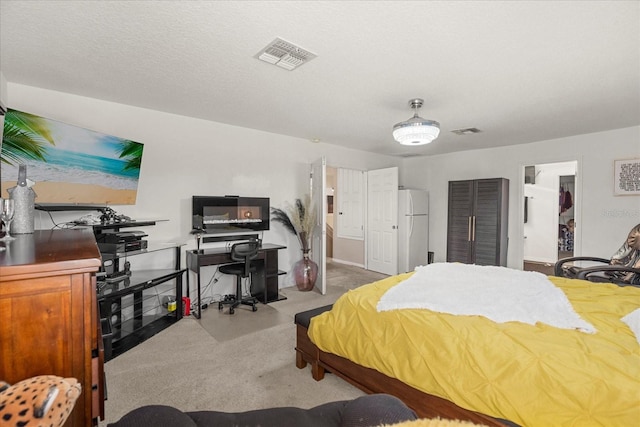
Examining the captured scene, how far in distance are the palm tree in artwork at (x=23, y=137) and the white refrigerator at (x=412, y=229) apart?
16.6 feet

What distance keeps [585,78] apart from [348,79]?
6.51 feet

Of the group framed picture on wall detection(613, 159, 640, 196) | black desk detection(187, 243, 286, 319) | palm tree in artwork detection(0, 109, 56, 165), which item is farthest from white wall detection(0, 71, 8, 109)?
framed picture on wall detection(613, 159, 640, 196)

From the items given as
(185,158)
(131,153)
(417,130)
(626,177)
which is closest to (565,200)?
(626,177)

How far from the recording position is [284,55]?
7.18 ft

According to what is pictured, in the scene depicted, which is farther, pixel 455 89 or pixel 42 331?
pixel 455 89

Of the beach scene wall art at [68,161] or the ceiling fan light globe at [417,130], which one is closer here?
the beach scene wall art at [68,161]

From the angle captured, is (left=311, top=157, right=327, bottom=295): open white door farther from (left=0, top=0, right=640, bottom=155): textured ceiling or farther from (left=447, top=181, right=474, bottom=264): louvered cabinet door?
(left=447, top=181, right=474, bottom=264): louvered cabinet door

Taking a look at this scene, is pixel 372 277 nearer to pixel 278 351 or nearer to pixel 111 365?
pixel 278 351

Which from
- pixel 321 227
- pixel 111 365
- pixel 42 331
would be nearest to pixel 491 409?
pixel 42 331

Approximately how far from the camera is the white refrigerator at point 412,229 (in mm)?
5652

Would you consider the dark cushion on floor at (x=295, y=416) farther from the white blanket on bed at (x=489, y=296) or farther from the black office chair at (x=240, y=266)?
the black office chair at (x=240, y=266)

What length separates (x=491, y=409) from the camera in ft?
4.56

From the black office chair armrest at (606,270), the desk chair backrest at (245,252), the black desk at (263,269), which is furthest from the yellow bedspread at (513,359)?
the black desk at (263,269)

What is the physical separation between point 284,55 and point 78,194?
2.31m
